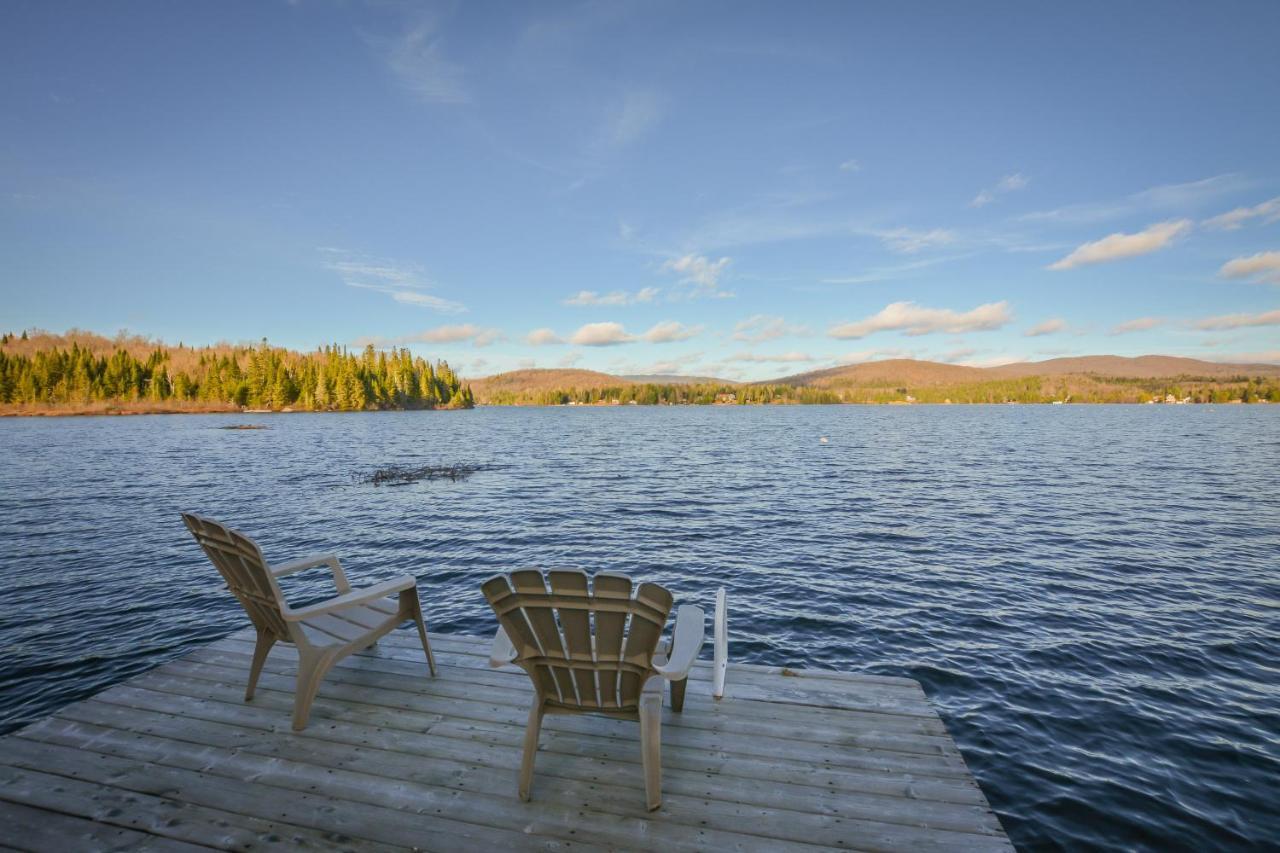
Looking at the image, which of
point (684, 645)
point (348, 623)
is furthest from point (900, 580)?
point (348, 623)

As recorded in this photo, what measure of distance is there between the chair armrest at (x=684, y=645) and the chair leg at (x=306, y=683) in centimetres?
275

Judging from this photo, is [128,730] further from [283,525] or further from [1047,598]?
[283,525]

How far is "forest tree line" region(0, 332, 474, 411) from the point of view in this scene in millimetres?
99812

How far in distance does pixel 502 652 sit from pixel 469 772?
80cm

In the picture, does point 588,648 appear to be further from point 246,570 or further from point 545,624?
point 246,570

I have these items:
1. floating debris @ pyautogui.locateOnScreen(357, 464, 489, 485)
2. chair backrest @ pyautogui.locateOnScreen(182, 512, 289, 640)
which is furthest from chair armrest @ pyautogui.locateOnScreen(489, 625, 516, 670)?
floating debris @ pyautogui.locateOnScreen(357, 464, 489, 485)

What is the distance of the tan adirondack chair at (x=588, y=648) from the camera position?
3.42m

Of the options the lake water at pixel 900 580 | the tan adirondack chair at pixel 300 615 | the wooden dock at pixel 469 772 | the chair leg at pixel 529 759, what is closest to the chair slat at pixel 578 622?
the chair leg at pixel 529 759

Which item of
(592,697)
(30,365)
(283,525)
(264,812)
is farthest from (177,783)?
(30,365)

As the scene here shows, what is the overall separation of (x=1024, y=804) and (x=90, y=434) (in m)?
77.4

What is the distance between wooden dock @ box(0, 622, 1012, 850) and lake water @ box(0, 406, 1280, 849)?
2.24 meters

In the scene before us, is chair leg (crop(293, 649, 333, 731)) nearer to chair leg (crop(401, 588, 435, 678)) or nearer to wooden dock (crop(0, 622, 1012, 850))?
wooden dock (crop(0, 622, 1012, 850))

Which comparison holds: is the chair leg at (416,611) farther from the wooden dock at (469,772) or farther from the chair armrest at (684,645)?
the chair armrest at (684,645)

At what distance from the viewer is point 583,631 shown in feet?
11.6
